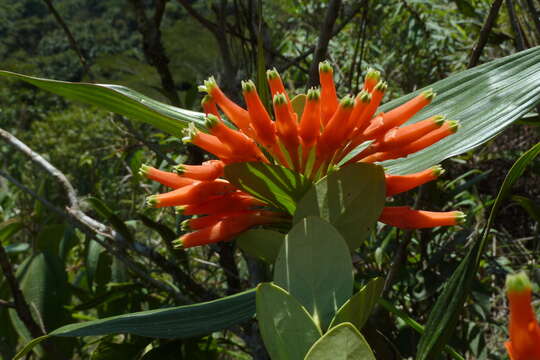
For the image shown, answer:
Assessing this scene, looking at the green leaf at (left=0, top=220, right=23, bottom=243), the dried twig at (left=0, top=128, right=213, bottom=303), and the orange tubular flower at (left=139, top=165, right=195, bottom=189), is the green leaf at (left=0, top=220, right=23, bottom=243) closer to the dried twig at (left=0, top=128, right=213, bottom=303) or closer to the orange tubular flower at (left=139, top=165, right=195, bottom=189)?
the dried twig at (left=0, top=128, right=213, bottom=303)

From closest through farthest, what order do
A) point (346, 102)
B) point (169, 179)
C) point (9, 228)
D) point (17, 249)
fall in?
point (346, 102), point (169, 179), point (17, 249), point (9, 228)

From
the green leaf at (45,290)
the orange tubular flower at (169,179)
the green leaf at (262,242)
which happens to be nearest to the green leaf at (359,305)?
the green leaf at (262,242)

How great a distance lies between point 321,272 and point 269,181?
119 millimetres

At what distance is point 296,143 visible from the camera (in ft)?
1.89

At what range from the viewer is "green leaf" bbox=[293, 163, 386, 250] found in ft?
1.68

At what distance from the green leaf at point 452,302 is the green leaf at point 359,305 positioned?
50mm

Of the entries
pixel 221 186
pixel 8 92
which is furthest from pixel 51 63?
pixel 221 186

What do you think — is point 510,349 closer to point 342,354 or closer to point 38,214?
point 342,354

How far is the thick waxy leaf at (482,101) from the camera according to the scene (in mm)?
561

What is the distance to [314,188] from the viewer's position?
516 mm

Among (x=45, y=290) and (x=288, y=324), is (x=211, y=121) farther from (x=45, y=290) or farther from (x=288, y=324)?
(x=45, y=290)

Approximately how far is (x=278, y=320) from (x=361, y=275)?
0.88 meters

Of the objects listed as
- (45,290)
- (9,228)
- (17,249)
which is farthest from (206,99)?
(9,228)

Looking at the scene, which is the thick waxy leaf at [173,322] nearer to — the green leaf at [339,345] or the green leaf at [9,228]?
the green leaf at [339,345]
